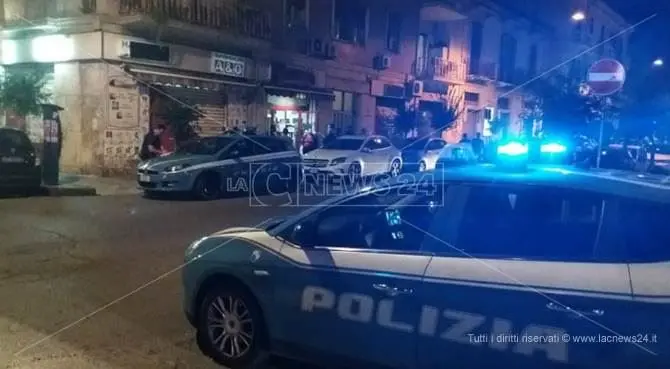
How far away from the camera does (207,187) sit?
13.4 metres

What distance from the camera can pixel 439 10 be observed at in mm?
29719

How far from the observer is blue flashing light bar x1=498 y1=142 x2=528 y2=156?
14.4ft

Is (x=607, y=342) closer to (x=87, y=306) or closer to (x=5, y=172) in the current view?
(x=87, y=306)

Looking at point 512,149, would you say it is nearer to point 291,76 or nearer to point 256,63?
point 256,63

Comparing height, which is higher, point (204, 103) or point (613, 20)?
point (613, 20)

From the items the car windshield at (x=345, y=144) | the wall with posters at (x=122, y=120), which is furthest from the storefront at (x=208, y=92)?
the car windshield at (x=345, y=144)

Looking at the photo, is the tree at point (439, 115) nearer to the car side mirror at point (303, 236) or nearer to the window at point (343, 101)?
the window at point (343, 101)

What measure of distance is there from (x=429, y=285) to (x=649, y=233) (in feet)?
3.55


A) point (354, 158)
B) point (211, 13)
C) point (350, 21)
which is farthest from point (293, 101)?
point (354, 158)

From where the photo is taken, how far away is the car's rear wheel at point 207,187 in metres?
13.1

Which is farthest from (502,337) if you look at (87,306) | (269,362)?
(87,306)

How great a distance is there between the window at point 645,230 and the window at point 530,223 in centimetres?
14

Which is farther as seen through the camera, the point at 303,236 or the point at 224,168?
the point at 224,168

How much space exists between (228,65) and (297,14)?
457 cm
